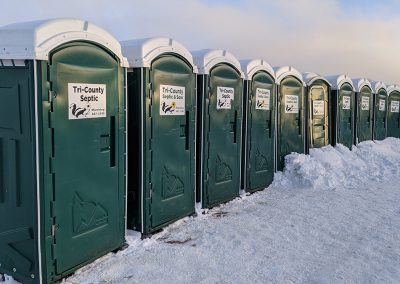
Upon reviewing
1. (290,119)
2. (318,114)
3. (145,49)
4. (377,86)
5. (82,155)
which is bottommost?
(82,155)

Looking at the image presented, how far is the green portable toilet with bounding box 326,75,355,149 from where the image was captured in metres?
10.1

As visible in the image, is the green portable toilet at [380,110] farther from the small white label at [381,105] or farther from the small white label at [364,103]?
the small white label at [364,103]

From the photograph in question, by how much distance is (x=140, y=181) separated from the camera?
4680 mm

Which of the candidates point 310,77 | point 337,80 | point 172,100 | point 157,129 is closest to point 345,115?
point 337,80

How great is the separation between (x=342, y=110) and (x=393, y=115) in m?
5.06

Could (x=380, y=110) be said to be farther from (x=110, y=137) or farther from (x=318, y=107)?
(x=110, y=137)

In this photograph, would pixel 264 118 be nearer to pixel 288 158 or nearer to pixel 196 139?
pixel 288 158

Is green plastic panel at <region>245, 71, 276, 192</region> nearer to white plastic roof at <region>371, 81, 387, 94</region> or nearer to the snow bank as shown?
the snow bank

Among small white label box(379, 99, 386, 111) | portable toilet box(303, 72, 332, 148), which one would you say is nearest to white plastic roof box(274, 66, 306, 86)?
portable toilet box(303, 72, 332, 148)

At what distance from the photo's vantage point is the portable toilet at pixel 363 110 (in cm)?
1148

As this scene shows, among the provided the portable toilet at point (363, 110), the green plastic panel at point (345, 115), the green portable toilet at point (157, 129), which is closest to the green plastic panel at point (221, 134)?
the green portable toilet at point (157, 129)

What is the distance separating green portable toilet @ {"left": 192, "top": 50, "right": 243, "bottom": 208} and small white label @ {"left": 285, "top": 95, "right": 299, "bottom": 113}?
1.86 meters

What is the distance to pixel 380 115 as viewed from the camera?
43.5 feet

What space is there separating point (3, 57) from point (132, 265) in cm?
217
